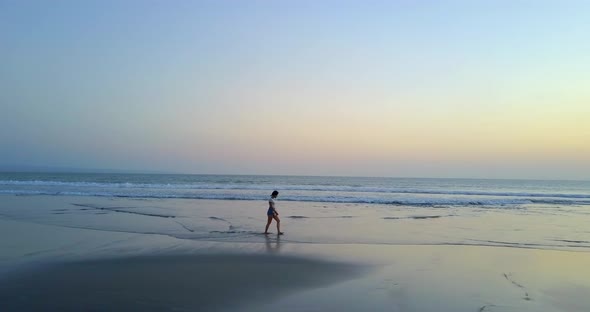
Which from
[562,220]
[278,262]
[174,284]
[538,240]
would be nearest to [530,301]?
[278,262]

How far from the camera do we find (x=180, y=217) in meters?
17.3

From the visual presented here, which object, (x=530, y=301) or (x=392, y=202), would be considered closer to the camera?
(x=530, y=301)

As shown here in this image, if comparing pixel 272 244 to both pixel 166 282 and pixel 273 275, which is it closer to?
pixel 273 275

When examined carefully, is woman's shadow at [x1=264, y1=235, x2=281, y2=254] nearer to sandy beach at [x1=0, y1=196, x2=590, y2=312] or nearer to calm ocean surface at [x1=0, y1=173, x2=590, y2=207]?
sandy beach at [x1=0, y1=196, x2=590, y2=312]

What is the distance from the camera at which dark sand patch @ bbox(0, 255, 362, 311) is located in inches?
231

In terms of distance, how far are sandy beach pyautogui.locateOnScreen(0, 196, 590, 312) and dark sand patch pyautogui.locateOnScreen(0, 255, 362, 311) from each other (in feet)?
0.06

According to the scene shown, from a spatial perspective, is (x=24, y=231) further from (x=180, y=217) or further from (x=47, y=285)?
(x=47, y=285)

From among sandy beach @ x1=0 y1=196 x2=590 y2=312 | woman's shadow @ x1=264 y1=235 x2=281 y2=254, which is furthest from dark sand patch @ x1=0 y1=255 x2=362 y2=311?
woman's shadow @ x1=264 y1=235 x2=281 y2=254

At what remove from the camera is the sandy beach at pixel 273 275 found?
6.08m

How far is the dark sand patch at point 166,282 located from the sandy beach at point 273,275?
2 centimetres

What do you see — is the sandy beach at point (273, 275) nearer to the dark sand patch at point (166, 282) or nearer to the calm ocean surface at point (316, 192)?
the dark sand patch at point (166, 282)

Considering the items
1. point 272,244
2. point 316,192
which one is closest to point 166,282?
point 272,244

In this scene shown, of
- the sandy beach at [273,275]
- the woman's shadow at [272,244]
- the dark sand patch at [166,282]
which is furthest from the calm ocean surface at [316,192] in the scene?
the dark sand patch at [166,282]

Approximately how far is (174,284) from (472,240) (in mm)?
9435
